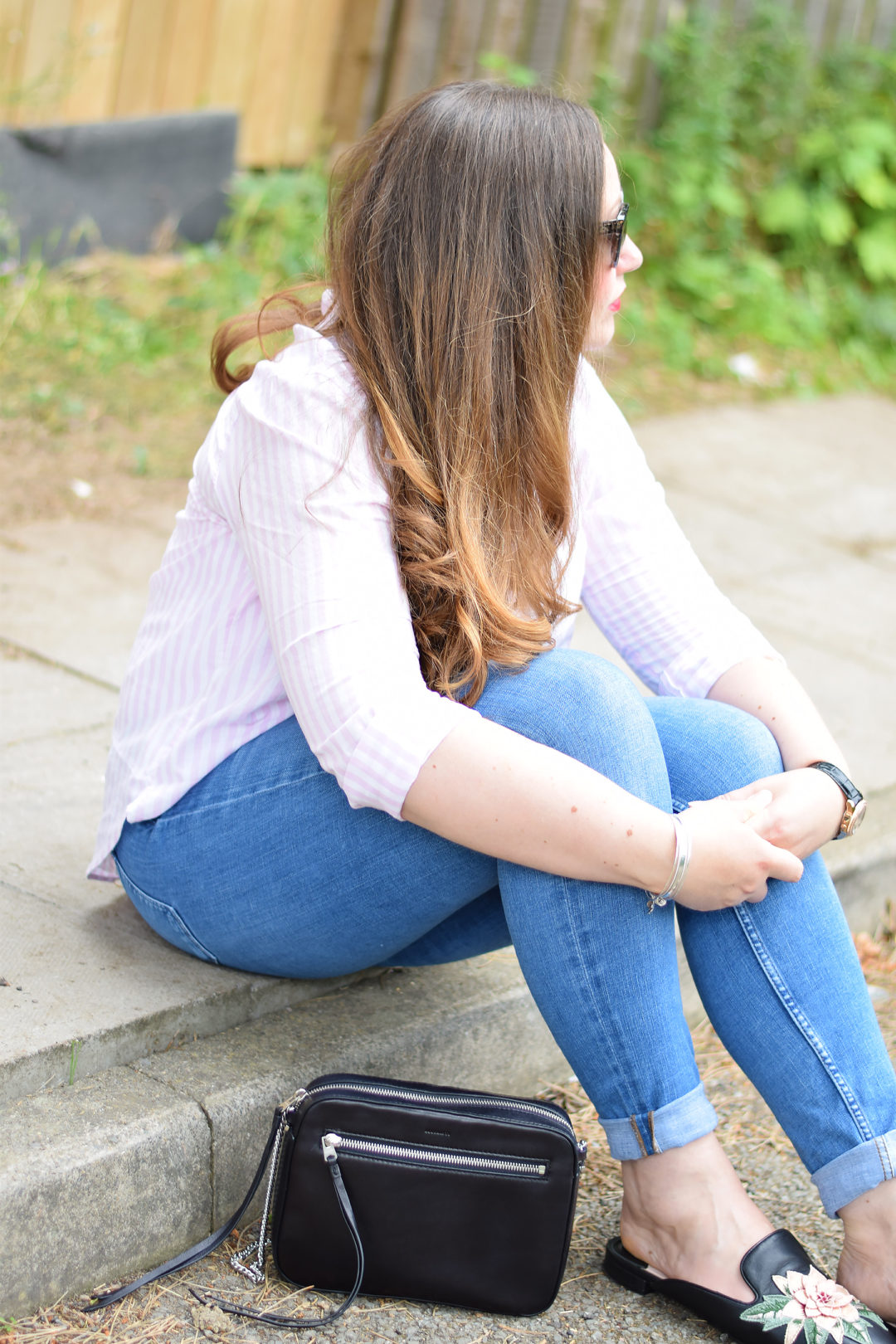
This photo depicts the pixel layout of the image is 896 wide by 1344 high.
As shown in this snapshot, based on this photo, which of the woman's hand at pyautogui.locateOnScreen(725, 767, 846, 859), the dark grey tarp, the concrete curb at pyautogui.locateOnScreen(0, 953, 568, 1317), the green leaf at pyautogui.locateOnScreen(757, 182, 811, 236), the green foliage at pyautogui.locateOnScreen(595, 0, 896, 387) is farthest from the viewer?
the green leaf at pyautogui.locateOnScreen(757, 182, 811, 236)

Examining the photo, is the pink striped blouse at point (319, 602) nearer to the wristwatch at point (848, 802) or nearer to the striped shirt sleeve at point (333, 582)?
the striped shirt sleeve at point (333, 582)

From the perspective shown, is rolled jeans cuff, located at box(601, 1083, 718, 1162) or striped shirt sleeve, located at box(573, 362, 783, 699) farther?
Answer: striped shirt sleeve, located at box(573, 362, 783, 699)

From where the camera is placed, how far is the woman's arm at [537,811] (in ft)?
5.19

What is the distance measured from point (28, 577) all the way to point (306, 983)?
1.55 m

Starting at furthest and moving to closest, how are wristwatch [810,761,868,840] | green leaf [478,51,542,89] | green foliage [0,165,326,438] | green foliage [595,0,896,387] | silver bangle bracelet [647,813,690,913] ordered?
green foliage [595,0,896,387] → green leaf [478,51,542,89] → green foliage [0,165,326,438] → wristwatch [810,761,868,840] → silver bangle bracelet [647,813,690,913]

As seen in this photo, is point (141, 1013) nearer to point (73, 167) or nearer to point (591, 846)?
point (591, 846)

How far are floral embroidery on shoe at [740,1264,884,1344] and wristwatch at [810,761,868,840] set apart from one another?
1.77ft

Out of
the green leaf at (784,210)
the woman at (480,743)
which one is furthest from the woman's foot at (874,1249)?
the green leaf at (784,210)

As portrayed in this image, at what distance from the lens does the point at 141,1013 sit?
1724 millimetres

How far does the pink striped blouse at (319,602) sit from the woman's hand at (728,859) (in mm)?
312

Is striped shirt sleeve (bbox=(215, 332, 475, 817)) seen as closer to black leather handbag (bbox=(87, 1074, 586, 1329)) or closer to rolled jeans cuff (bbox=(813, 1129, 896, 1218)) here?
black leather handbag (bbox=(87, 1074, 586, 1329))

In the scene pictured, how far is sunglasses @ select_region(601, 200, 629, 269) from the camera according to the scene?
1.75 meters

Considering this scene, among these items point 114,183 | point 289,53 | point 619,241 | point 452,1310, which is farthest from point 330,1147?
point 289,53

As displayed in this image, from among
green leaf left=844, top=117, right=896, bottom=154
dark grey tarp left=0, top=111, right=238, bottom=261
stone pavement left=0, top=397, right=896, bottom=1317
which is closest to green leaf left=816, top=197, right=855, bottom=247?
green leaf left=844, top=117, right=896, bottom=154
